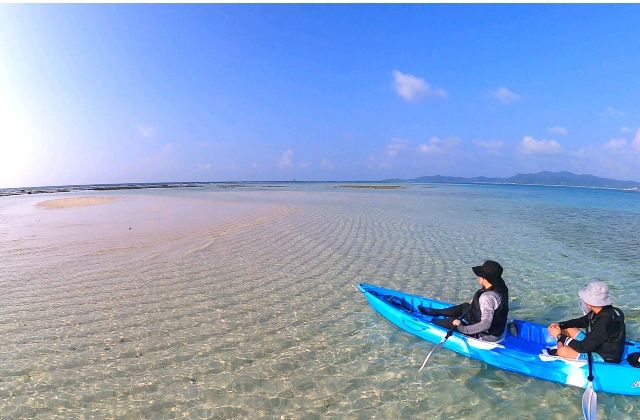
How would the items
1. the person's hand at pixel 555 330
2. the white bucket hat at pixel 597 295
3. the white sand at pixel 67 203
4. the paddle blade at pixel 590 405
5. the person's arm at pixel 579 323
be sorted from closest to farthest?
the paddle blade at pixel 590 405
the white bucket hat at pixel 597 295
the person's arm at pixel 579 323
the person's hand at pixel 555 330
the white sand at pixel 67 203

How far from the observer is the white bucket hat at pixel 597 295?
5.86 metres

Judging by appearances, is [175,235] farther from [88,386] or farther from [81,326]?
[88,386]

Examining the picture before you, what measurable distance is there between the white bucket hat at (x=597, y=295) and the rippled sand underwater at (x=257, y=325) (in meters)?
1.62

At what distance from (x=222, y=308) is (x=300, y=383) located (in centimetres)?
393

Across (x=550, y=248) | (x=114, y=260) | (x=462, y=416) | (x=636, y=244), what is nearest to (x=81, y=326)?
(x=114, y=260)

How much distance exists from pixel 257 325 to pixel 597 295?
266 inches

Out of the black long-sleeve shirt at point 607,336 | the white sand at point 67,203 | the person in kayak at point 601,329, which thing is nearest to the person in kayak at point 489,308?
the person in kayak at point 601,329

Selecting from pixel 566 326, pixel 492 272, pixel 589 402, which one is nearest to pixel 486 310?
pixel 492 272

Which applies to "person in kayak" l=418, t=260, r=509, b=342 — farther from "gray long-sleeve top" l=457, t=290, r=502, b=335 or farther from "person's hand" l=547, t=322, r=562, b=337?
"person's hand" l=547, t=322, r=562, b=337

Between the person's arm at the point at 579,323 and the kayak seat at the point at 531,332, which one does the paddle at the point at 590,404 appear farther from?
the kayak seat at the point at 531,332

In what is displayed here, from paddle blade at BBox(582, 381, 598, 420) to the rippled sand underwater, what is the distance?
40 cm

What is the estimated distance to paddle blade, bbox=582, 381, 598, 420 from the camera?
17.3 feet

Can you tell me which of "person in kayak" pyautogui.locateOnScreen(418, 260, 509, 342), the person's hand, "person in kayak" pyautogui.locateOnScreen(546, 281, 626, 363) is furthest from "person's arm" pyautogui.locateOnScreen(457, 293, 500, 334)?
"person in kayak" pyautogui.locateOnScreen(546, 281, 626, 363)

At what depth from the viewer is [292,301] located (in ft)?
33.4
